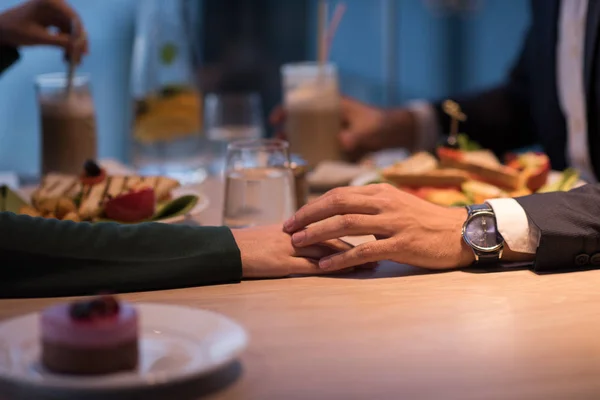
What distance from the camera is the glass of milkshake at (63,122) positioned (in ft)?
6.69

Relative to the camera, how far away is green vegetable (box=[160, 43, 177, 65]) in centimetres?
232

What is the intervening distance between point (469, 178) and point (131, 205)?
2.18ft

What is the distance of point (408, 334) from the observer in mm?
1038

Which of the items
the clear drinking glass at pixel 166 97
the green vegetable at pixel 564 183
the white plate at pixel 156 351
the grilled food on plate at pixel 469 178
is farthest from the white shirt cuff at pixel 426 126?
the white plate at pixel 156 351

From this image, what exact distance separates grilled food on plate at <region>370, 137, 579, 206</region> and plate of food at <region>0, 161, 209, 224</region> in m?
0.42

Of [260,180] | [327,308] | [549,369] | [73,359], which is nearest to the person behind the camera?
[73,359]

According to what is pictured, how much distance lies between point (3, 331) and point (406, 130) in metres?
1.92

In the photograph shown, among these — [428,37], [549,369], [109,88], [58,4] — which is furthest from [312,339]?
[428,37]

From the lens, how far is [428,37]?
5.08m

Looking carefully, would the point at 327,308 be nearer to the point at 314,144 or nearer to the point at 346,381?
the point at 346,381

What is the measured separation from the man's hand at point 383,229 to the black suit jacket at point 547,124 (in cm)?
12

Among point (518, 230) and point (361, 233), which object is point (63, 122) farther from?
point (518, 230)

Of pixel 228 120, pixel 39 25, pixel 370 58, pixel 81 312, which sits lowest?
pixel 370 58

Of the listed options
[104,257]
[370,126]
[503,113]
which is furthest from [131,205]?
[503,113]
